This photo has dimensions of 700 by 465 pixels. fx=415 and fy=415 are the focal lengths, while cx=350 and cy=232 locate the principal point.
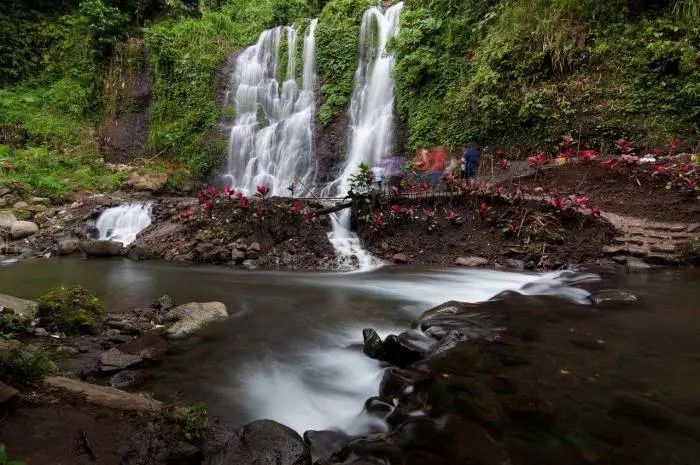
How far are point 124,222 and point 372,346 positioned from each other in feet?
33.4

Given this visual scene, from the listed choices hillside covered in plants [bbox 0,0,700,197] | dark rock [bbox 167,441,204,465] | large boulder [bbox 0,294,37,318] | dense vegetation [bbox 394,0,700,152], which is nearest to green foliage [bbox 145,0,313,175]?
hillside covered in plants [bbox 0,0,700,197]

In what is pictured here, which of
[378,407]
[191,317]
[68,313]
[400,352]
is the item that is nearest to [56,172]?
[68,313]

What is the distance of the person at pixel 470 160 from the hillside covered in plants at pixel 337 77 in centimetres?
30

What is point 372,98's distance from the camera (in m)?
14.6

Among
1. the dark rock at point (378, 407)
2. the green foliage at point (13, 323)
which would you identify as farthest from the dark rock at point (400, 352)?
the green foliage at point (13, 323)

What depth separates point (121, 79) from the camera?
1931 cm

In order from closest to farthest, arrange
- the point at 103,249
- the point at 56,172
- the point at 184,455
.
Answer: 1. the point at 184,455
2. the point at 103,249
3. the point at 56,172

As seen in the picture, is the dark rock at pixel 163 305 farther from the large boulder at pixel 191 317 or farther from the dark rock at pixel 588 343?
the dark rock at pixel 588 343

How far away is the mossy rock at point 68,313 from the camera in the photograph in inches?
170

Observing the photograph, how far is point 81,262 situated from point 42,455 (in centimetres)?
887

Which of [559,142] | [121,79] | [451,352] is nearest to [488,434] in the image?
Answer: [451,352]

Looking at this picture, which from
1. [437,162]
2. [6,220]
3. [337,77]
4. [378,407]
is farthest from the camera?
[337,77]

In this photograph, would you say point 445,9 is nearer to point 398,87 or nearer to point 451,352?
point 398,87

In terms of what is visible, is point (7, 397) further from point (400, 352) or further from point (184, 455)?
point (400, 352)
